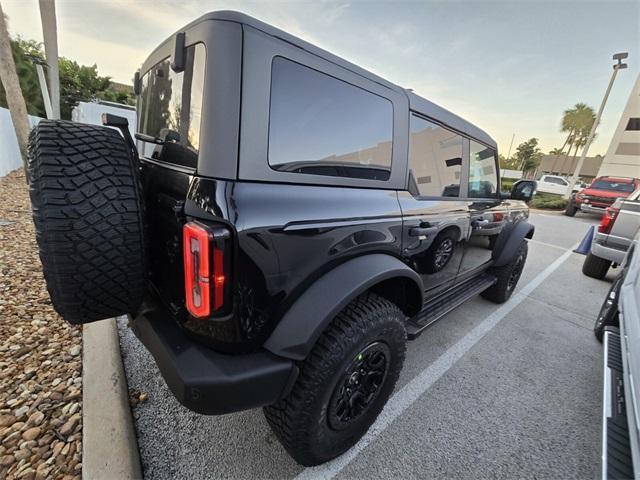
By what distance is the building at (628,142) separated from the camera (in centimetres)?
2531

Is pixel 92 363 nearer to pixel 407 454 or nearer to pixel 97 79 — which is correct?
pixel 407 454

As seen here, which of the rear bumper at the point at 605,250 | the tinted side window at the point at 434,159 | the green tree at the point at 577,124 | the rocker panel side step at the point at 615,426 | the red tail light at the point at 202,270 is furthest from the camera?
the green tree at the point at 577,124

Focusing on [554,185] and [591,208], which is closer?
[591,208]

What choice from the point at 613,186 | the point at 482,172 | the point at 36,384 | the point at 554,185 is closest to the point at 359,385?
the point at 36,384

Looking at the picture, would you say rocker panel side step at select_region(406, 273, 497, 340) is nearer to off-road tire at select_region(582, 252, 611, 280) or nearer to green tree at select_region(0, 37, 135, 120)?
off-road tire at select_region(582, 252, 611, 280)

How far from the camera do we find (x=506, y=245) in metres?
3.34

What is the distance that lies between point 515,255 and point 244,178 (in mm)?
3445

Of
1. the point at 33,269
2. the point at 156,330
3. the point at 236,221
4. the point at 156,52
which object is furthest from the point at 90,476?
the point at 33,269

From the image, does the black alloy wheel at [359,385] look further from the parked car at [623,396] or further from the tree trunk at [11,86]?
the tree trunk at [11,86]

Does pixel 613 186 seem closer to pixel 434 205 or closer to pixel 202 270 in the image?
pixel 434 205

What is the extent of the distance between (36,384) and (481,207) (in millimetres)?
3676

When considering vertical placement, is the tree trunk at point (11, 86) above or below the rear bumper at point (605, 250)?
above

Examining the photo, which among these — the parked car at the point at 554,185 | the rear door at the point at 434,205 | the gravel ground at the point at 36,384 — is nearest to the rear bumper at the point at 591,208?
the parked car at the point at 554,185

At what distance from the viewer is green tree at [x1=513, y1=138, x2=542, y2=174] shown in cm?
5958
